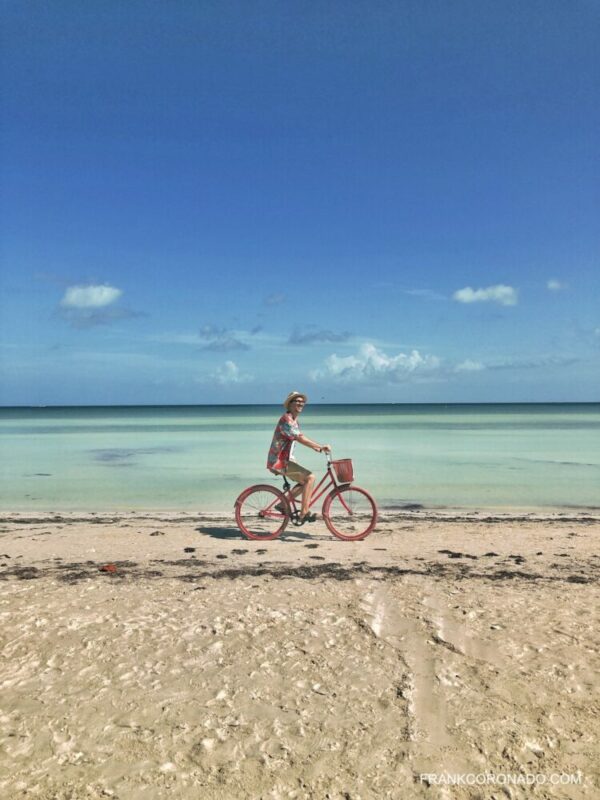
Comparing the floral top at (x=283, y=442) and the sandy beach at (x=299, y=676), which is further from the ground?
the floral top at (x=283, y=442)

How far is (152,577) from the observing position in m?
6.62

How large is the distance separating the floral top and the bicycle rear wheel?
17.8 inches

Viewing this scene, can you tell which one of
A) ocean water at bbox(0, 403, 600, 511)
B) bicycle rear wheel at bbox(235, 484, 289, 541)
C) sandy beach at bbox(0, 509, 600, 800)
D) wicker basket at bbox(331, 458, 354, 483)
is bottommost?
ocean water at bbox(0, 403, 600, 511)

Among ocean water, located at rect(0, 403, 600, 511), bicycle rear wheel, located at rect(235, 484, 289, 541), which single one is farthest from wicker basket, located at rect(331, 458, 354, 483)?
ocean water, located at rect(0, 403, 600, 511)

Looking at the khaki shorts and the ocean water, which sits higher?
the khaki shorts

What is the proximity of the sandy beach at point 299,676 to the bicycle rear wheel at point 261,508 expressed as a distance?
40.9 inches

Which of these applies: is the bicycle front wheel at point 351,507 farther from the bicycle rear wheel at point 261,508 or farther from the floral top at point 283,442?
the floral top at point 283,442

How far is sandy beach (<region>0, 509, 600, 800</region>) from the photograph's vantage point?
323cm

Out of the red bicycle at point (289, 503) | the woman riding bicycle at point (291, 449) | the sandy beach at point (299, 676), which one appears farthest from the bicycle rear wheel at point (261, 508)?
the sandy beach at point (299, 676)

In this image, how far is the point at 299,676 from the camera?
425 centimetres

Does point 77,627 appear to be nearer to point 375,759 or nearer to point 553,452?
point 375,759

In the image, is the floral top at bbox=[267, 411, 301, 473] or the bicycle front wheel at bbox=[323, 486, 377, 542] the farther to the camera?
the bicycle front wheel at bbox=[323, 486, 377, 542]

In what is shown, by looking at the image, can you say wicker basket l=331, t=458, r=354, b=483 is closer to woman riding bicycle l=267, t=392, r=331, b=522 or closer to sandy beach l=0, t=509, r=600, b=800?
woman riding bicycle l=267, t=392, r=331, b=522

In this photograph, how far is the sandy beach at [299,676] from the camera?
323cm
